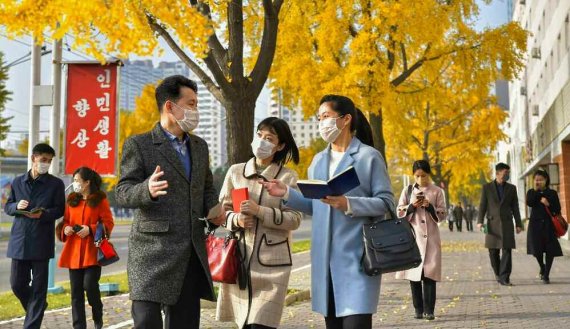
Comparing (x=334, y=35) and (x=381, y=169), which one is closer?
(x=381, y=169)

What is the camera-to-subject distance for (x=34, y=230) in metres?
7.32

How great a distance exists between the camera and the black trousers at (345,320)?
4.40 meters

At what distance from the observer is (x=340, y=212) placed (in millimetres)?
4613

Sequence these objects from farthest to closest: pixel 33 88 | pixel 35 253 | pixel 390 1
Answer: pixel 390 1 → pixel 33 88 → pixel 35 253

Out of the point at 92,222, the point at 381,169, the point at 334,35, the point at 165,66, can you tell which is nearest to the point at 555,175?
the point at 334,35

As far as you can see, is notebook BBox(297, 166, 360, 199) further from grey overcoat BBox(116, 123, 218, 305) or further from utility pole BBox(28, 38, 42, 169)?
utility pole BBox(28, 38, 42, 169)

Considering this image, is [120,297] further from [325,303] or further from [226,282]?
[325,303]

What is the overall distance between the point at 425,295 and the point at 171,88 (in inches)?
213

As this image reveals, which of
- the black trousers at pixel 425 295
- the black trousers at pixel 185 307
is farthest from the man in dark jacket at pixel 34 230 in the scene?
the black trousers at pixel 425 295

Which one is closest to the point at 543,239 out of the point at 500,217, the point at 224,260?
the point at 500,217

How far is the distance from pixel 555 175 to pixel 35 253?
23.3m

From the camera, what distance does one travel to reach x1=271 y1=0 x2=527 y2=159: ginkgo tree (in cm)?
1780

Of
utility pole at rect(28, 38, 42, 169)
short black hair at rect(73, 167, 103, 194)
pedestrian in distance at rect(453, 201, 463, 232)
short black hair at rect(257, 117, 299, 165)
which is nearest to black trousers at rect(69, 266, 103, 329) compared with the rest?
short black hair at rect(73, 167, 103, 194)

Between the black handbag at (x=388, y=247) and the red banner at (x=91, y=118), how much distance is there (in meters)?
7.69
